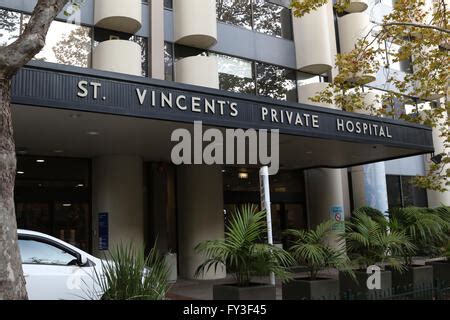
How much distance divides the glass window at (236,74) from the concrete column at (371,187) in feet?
19.8

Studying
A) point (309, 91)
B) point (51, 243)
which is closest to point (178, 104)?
point (51, 243)

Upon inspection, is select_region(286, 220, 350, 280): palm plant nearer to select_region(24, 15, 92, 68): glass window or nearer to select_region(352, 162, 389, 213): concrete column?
select_region(24, 15, 92, 68): glass window

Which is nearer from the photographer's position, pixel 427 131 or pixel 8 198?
pixel 8 198

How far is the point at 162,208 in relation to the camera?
15.8 meters

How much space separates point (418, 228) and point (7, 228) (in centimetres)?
852

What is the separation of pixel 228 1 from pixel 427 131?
25.2ft

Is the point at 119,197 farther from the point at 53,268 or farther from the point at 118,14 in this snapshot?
the point at 53,268

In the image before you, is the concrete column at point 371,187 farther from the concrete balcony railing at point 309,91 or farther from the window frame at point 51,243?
the window frame at point 51,243

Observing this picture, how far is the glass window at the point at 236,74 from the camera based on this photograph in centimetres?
1611

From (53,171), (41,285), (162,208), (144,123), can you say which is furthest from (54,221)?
(41,285)

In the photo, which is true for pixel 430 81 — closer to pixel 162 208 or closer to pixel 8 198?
pixel 162 208

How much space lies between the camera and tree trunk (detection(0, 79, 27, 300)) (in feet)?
16.0

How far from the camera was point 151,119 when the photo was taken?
9859mm

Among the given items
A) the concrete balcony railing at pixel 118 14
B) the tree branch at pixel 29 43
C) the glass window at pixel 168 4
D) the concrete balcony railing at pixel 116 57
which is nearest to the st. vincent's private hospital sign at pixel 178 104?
the tree branch at pixel 29 43
